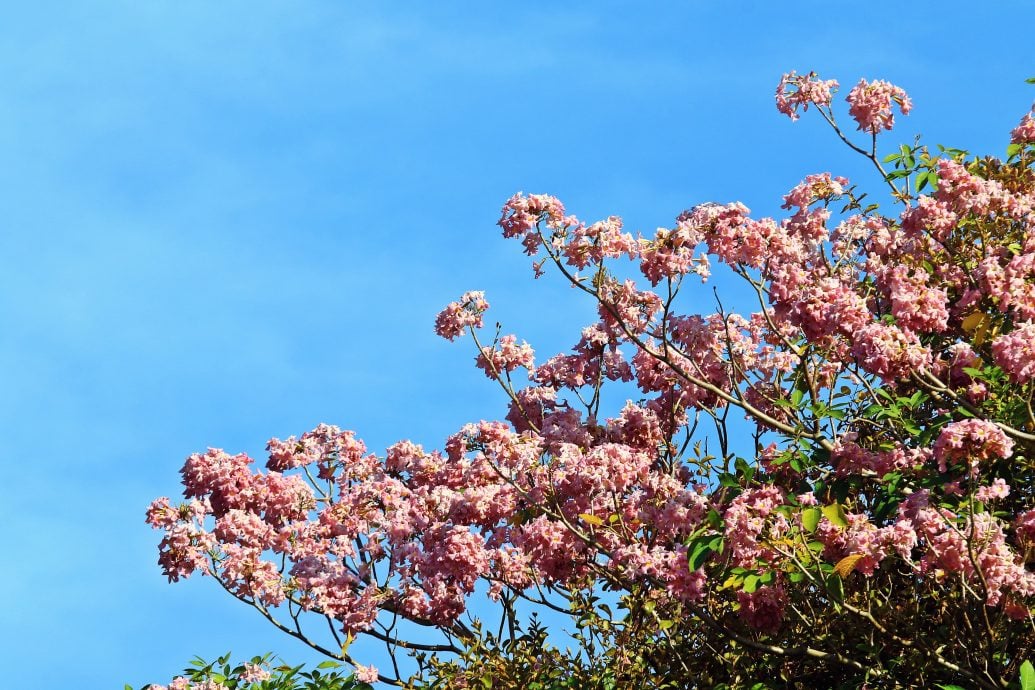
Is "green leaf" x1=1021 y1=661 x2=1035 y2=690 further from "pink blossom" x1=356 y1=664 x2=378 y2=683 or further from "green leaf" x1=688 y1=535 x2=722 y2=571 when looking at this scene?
"pink blossom" x1=356 y1=664 x2=378 y2=683

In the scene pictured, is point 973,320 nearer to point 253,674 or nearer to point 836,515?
point 836,515

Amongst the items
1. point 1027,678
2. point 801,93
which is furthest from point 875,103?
point 1027,678

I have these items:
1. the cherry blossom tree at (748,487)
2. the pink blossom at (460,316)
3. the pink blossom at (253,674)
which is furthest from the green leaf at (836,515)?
the pink blossom at (253,674)

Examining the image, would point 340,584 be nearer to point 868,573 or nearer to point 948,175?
point 868,573

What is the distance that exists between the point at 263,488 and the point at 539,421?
2.93m

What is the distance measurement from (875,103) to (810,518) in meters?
4.94

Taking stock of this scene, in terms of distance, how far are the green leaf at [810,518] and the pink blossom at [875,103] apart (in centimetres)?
475

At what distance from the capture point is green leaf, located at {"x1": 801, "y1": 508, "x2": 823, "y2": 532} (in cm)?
822

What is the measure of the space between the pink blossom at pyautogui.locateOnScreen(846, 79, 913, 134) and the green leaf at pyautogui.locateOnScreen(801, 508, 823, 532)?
475cm

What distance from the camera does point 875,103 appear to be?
11.8 m

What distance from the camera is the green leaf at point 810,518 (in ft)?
27.0

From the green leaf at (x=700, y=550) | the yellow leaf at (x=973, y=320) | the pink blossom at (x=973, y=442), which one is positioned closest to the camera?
the pink blossom at (x=973, y=442)

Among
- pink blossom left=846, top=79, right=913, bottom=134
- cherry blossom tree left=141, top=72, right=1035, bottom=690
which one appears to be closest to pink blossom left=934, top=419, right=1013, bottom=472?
cherry blossom tree left=141, top=72, right=1035, bottom=690

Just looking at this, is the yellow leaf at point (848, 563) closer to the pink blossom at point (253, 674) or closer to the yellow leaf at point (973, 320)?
the yellow leaf at point (973, 320)
